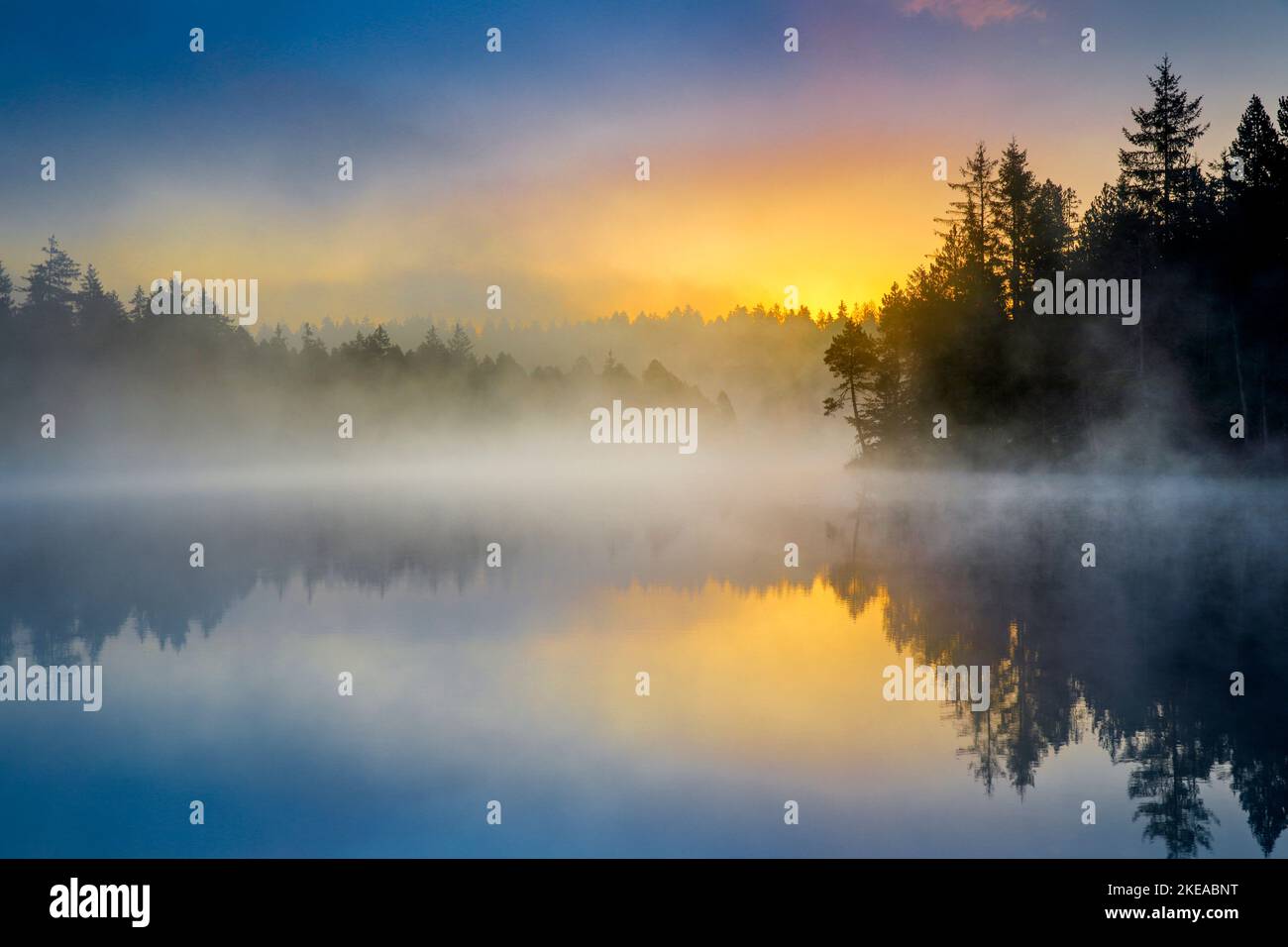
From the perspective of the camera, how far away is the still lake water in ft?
31.7

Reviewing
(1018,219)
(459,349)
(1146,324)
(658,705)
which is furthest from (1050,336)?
(459,349)

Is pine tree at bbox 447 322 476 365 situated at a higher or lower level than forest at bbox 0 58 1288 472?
higher

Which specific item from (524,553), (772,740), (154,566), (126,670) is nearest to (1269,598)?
(772,740)

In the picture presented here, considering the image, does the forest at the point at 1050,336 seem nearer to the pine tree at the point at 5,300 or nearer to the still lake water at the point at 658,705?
the pine tree at the point at 5,300

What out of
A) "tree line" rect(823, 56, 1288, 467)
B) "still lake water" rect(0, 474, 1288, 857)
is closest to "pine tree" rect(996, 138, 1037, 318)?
"tree line" rect(823, 56, 1288, 467)

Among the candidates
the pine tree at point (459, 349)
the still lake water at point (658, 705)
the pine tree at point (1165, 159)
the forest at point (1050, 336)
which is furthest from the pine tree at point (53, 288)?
the pine tree at point (1165, 159)

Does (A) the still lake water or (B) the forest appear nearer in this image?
(A) the still lake water

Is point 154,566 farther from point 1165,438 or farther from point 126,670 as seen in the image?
point 1165,438

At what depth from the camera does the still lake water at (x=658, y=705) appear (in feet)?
31.7

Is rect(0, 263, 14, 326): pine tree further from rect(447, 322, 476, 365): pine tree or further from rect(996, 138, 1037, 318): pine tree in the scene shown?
rect(996, 138, 1037, 318): pine tree

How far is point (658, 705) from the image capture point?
527 inches

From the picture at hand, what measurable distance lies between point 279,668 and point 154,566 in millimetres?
13589

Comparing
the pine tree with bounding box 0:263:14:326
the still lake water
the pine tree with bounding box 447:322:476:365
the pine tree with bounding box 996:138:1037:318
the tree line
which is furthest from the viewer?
the pine tree with bounding box 447:322:476:365

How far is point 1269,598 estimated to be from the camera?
62.0ft
